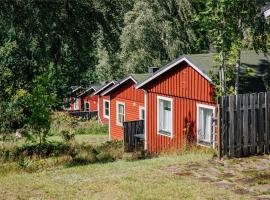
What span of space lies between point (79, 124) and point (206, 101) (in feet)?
74.7

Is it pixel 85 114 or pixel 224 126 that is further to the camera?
pixel 85 114

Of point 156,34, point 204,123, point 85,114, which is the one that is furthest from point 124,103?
point 85,114

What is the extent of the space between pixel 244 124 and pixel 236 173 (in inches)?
100.0

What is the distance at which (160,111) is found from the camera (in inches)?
918

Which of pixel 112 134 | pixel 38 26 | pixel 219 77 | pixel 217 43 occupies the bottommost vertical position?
pixel 112 134

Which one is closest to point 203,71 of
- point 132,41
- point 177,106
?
point 177,106

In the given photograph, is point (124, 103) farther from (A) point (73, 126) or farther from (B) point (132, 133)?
(B) point (132, 133)

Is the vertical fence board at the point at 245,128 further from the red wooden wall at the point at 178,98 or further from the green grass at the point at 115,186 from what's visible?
the red wooden wall at the point at 178,98

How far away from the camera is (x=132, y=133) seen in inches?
1027

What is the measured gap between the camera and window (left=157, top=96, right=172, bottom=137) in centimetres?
2303

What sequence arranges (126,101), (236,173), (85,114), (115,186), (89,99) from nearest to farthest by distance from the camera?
1. (115,186)
2. (236,173)
3. (126,101)
4. (85,114)
5. (89,99)

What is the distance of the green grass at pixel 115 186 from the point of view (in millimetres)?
9914

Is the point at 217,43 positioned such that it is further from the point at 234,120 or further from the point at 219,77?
the point at 234,120

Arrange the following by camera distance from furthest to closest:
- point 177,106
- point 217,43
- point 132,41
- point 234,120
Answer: point 132,41, point 177,106, point 217,43, point 234,120
